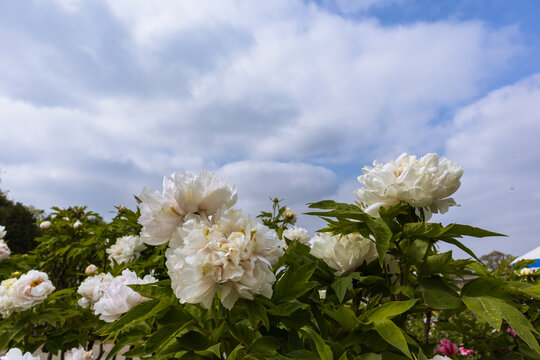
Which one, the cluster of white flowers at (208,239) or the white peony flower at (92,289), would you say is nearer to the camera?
the cluster of white flowers at (208,239)

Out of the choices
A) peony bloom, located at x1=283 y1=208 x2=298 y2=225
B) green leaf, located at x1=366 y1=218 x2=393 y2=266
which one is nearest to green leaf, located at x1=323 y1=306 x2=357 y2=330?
green leaf, located at x1=366 y1=218 x2=393 y2=266

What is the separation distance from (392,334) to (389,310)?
3.0 inches

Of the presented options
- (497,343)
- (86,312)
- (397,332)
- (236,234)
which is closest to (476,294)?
(397,332)

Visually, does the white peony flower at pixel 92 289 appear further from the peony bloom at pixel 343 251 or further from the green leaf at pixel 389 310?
the green leaf at pixel 389 310

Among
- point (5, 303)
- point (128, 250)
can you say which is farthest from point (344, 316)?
point (128, 250)

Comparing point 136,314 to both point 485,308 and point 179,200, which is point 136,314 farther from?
point 485,308

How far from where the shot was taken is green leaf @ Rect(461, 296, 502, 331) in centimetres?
89

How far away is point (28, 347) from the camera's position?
2088 millimetres

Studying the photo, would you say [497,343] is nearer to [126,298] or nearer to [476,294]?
[476,294]

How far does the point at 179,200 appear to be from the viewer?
905mm

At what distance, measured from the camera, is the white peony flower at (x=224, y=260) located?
0.81 meters

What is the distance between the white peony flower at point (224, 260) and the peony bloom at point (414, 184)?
0.45 m

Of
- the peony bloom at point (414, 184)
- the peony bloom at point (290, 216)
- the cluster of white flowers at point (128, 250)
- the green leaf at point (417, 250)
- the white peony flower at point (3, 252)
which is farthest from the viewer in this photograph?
the peony bloom at point (290, 216)

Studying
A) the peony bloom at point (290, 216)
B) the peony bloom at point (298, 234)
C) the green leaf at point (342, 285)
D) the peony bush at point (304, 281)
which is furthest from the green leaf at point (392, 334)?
the peony bloom at point (290, 216)
